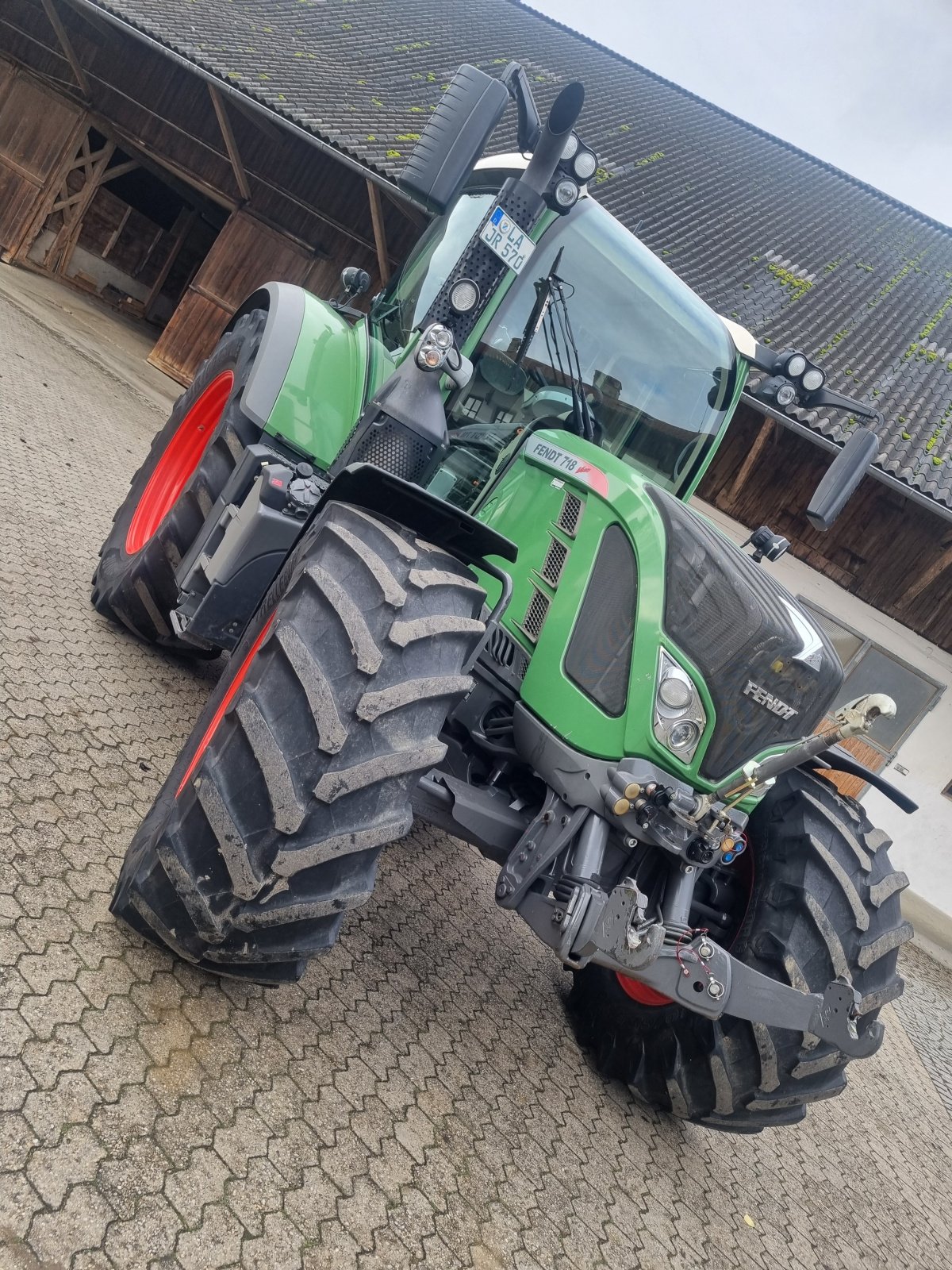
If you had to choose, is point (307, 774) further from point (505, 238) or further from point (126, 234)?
point (126, 234)

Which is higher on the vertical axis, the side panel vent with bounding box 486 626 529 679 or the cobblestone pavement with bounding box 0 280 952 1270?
the side panel vent with bounding box 486 626 529 679

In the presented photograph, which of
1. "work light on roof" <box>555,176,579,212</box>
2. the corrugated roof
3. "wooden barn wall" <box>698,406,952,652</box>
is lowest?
"work light on roof" <box>555,176,579,212</box>

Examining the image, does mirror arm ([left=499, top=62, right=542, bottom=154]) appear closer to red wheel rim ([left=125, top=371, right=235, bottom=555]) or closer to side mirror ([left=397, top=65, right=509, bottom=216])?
side mirror ([left=397, top=65, right=509, bottom=216])

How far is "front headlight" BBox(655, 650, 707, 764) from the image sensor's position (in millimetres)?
2652

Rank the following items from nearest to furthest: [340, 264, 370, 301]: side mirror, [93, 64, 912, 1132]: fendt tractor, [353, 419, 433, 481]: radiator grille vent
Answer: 1. [93, 64, 912, 1132]: fendt tractor
2. [353, 419, 433, 481]: radiator grille vent
3. [340, 264, 370, 301]: side mirror

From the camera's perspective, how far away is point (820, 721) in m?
2.96

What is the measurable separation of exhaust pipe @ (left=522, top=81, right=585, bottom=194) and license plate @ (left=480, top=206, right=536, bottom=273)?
4.8 inches

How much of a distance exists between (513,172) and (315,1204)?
127 inches

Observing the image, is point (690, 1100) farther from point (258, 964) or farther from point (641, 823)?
point (258, 964)

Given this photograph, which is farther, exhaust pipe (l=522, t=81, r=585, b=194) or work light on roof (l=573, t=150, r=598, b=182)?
work light on roof (l=573, t=150, r=598, b=182)

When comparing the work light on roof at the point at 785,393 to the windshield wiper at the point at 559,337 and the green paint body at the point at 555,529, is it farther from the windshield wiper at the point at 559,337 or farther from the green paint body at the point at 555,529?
the windshield wiper at the point at 559,337

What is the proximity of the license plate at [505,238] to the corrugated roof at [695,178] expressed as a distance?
6.99m

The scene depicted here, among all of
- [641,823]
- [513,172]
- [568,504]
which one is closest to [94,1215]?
[641,823]

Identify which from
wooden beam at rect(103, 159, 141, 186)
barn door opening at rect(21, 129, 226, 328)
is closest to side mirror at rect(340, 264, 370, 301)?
barn door opening at rect(21, 129, 226, 328)
